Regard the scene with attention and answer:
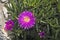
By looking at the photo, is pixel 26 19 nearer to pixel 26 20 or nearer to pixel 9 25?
pixel 26 20

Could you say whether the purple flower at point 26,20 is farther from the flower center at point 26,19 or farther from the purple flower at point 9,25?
the purple flower at point 9,25

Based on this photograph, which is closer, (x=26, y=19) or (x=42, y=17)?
(x=26, y=19)

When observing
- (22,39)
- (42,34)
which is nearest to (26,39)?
(22,39)

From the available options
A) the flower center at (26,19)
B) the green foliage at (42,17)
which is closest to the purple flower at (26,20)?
the flower center at (26,19)

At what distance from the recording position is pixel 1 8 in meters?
2.89

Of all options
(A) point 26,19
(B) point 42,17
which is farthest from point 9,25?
(B) point 42,17

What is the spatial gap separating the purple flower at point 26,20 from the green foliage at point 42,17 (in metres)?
0.13

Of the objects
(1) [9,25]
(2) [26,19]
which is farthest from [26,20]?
(1) [9,25]

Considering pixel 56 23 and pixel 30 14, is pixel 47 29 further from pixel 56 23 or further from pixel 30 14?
pixel 30 14

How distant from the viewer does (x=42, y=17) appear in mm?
2480

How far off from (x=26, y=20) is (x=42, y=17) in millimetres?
241

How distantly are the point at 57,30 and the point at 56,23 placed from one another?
0.25 ft

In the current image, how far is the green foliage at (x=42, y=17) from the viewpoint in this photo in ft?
8.01

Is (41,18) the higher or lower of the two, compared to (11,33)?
higher
